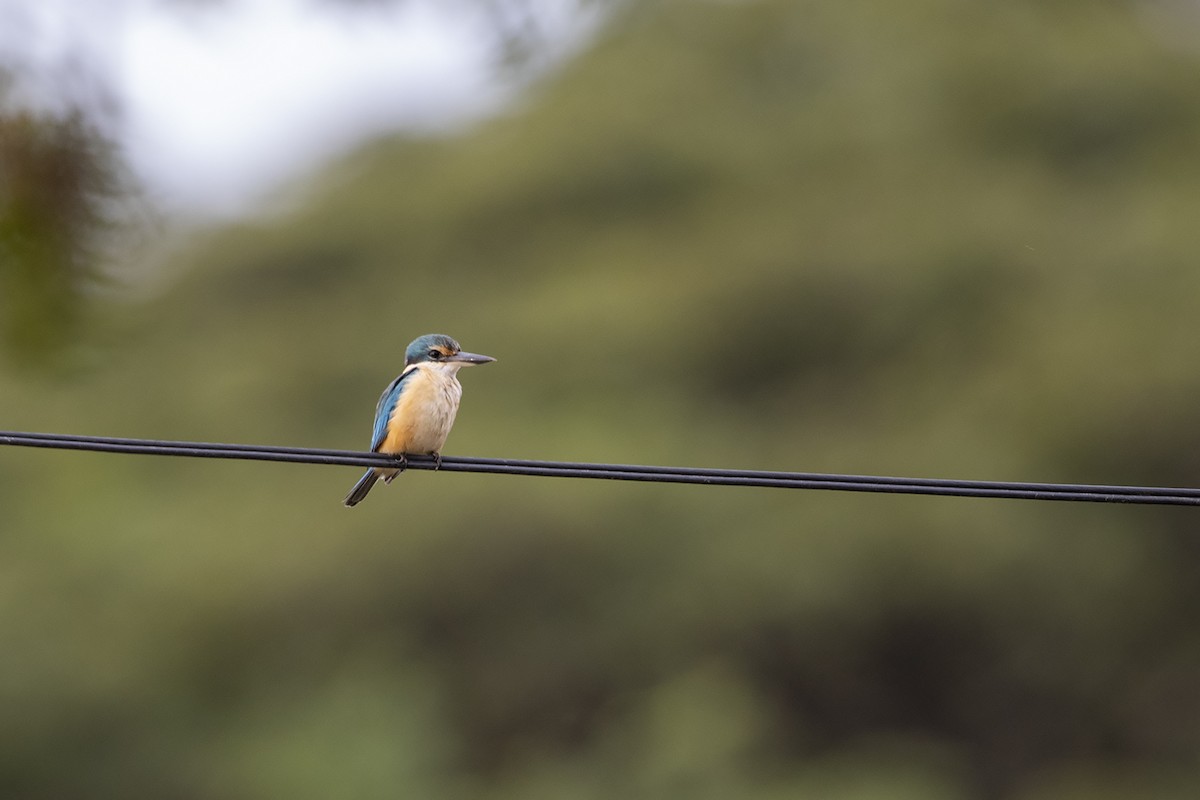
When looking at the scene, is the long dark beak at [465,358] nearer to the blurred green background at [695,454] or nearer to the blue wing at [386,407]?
the blue wing at [386,407]

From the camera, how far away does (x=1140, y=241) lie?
23.1 m

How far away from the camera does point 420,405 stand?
5.46 metres

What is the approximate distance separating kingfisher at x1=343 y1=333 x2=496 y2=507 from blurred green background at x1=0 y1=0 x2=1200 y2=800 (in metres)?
10.7

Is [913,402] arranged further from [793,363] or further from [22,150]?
[22,150]

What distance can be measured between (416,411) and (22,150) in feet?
5.33

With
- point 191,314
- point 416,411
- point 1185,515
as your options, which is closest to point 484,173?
point 191,314

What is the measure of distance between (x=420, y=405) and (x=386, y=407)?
331 millimetres

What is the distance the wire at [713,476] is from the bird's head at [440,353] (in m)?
1.84

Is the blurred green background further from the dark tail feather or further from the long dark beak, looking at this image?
the long dark beak

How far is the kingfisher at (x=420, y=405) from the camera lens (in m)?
5.44

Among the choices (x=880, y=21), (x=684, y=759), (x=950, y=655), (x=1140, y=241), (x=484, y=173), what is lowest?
(x=684, y=759)

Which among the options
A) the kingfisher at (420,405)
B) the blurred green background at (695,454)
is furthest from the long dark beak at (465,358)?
the blurred green background at (695,454)

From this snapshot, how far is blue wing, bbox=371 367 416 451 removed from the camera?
18.6ft

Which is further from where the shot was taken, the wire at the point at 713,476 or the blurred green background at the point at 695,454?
the blurred green background at the point at 695,454
